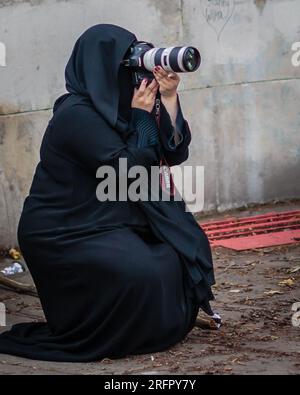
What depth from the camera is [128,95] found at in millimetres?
4914

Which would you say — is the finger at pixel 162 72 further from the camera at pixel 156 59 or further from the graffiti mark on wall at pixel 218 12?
the graffiti mark on wall at pixel 218 12

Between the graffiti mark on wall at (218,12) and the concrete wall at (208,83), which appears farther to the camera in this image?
the graffiti mark on wall at (218,12)

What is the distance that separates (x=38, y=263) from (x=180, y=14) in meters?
3.23

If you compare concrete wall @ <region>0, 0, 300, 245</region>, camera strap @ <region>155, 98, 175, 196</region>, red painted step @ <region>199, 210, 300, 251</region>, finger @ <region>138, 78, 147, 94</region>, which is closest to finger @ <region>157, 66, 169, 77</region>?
finger @ <region>138, 78, 147, 94</region>

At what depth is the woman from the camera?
468cm

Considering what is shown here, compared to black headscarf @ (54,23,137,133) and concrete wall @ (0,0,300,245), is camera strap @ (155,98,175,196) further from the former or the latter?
concrete wall @ (0,0,300,245)

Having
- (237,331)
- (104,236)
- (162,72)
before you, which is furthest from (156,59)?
(237,331)

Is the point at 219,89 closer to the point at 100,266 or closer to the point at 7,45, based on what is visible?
the point at 7,45

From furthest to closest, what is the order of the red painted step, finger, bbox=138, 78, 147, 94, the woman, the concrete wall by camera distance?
1. the red painted step
2. the concrete wall
3. finger, bbox=138, 78, 147, 94
4. the woman

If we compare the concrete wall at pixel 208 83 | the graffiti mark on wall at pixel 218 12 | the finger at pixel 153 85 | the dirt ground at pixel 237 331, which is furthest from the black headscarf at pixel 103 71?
the graffiti mark on wall at pixel 218 12

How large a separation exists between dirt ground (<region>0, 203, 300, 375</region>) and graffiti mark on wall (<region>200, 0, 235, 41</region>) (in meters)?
1.84

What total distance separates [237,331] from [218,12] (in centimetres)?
322

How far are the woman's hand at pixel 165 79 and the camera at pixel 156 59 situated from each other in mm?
33

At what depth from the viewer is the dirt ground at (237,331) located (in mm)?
4554
